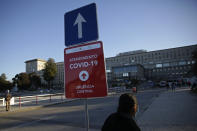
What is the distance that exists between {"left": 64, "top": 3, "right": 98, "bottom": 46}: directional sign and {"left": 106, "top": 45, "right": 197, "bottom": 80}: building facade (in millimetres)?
94346

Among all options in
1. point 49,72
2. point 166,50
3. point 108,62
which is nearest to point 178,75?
point 166,50

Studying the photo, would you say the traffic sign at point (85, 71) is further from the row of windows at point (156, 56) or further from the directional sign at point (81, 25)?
the row of windows at point (156, 56)

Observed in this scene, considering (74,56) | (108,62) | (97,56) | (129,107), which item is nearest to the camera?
(129,107)

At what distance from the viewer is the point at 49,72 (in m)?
81.4

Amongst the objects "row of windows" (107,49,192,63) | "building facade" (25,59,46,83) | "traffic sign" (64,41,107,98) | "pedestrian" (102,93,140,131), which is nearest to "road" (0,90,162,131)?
"traffic sign" (64,41,107,98)

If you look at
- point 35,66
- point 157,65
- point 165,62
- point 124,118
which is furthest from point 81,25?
point 35,66

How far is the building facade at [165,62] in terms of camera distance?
3765 inches

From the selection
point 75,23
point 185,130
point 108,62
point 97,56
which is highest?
point 108,62

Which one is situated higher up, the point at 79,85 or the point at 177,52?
the point at 177,52

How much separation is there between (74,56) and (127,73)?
283 ft

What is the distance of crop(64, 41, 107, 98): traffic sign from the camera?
2.25 metres

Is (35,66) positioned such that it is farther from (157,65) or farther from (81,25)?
(81,25)

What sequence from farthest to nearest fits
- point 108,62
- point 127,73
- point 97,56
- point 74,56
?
point 108,62 → point 127,73 → point 74,56 → point 97,56

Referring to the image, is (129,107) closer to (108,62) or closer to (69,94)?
(69,94)
